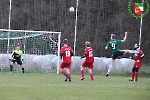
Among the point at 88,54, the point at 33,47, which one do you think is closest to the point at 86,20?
the point at 33,47

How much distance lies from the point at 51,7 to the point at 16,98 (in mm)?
21174

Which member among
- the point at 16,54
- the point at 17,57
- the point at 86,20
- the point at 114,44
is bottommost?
the point at 17,57

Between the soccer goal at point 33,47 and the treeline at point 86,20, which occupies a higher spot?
the treeline at point 86,20

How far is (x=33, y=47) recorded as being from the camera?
27391 mm

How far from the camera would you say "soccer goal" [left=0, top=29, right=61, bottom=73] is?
2721 cm

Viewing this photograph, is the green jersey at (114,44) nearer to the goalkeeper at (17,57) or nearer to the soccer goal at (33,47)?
the soccer goal at (33,47)

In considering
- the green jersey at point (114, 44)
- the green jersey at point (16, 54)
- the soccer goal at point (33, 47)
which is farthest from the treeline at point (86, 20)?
the green jersey at point (114, 44)

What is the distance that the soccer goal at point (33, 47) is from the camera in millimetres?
27208

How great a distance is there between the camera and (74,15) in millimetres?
29938

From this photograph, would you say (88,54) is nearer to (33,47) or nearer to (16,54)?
(16,54)

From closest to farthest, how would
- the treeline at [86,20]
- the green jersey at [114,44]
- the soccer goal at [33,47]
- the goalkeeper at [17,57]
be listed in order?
the green jersey at [114,44] < the goalkeeper at [17,57] < the soccer goal at [33,47] < the treeline at [86,20]


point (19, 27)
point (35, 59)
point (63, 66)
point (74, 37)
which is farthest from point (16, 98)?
point (19, 27)

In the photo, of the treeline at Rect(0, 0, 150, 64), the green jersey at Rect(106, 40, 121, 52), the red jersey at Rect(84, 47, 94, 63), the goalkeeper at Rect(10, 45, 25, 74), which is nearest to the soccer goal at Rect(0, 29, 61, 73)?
the goalkeeper at Rect(10, 45, 25, 74)

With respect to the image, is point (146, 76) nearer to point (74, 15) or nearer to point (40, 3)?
point (74, 15)
